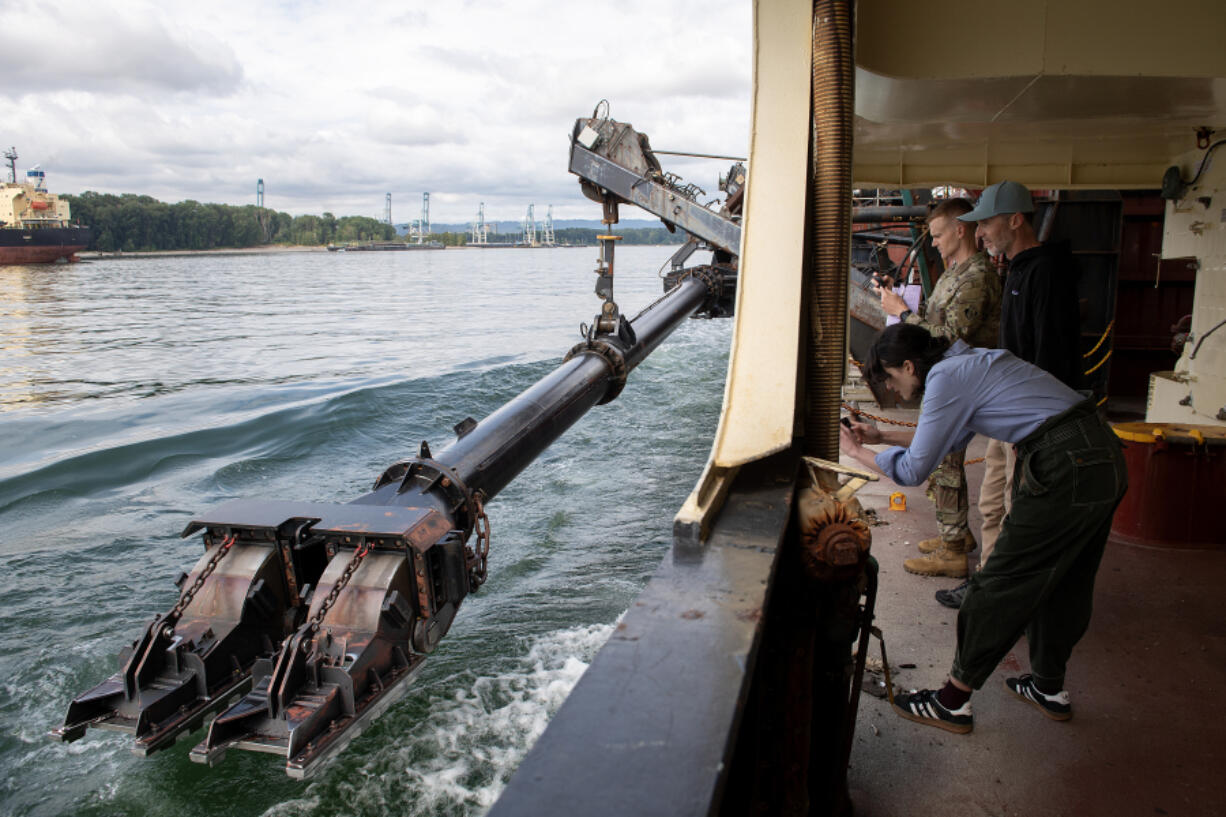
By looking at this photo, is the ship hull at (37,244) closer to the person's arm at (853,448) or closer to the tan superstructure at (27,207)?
the tan superstructure at (27,207)

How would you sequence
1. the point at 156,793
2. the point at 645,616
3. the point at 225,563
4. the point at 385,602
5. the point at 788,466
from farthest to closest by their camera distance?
the point at 156,793
the point at 225,563
the point at 385,602
the point at 788,466
the point at 645,616

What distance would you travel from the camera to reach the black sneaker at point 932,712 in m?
3.01

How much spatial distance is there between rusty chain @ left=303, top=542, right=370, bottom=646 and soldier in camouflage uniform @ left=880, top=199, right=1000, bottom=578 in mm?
2822

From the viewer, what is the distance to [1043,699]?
309 cm

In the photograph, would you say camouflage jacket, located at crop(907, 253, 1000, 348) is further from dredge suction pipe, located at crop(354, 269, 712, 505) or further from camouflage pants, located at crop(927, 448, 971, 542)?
dredge suction pipe, located at crop(354, 269, 712, 505)

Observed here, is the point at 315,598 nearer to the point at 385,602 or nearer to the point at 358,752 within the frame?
the point at 385,602

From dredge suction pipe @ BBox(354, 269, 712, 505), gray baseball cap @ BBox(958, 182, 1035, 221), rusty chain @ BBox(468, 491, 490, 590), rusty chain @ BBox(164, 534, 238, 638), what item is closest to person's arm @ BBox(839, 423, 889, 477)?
gray baseball cap @ BBox(958, 182, 1035, 221)

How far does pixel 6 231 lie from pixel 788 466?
247ft

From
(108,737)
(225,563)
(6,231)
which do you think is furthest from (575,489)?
(6,231)

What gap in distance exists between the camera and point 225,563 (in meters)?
3.04

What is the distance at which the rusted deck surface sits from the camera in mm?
2639

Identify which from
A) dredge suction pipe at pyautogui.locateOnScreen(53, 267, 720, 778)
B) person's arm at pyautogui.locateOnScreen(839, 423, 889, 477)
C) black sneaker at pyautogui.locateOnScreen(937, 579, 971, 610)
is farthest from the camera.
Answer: black sneaker at pyautogui.locateOnScreen(937, 579, 971, 610)

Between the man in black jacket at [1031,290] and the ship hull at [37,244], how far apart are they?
7461 cm

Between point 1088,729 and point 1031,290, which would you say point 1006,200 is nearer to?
point 1031,290
